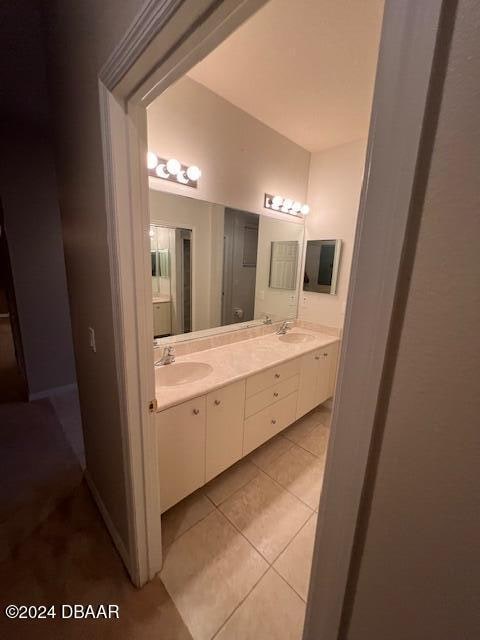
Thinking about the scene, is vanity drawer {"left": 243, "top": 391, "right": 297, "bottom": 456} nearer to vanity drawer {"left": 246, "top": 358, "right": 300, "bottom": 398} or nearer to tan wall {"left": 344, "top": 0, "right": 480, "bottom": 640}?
vanity drawer {"left": 246, "top": 358, "right": 300, "bottom": 398}

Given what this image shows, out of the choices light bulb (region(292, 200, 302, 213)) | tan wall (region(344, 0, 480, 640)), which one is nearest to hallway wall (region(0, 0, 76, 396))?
light bulb (region(292, 200, 302, 213))

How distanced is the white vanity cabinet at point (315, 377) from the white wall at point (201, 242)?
0.87m

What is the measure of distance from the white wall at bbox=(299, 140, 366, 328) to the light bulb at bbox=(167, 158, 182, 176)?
146 centimetres

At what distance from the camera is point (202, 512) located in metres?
1.49

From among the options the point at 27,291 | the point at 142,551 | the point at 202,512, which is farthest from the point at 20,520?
the point at 27,291

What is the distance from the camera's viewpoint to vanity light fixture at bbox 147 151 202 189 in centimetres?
150

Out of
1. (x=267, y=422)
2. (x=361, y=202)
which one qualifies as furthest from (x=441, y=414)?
(x=267, y=422)

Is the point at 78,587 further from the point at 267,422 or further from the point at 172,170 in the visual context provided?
the point at 172,170

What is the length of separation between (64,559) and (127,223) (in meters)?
1.61

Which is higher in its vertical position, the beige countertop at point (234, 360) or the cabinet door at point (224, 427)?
the beige countertop at point (234, 360)

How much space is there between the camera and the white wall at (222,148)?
152 centimetres

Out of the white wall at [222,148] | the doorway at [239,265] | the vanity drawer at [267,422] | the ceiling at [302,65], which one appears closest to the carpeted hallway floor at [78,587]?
the vanity drawer at [267,422]

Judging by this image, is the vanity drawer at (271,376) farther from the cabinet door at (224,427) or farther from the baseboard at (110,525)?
the baseboard at (110,525)

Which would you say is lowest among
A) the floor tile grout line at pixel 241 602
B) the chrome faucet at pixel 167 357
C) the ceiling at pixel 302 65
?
the floor tile grout line at pixel 241 602
